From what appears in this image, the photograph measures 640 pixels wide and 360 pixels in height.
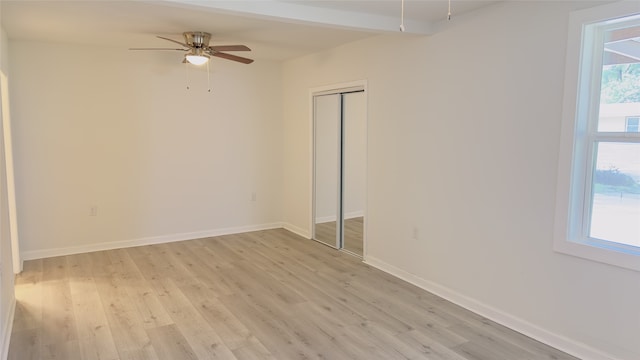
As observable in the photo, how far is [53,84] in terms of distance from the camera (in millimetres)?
4926

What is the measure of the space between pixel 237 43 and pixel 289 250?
Result: 8.30 feet

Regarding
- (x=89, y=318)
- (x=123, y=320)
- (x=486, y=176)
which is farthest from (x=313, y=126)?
(x=89, y=318)

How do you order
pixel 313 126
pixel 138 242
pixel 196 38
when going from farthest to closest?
pixel 313 126 < pixel 138 242 < pixel 196 38

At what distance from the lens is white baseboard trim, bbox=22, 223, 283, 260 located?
16.5 feet

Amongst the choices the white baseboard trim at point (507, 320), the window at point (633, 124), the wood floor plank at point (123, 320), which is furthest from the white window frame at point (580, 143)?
the wood floor plank at point (123, 320)

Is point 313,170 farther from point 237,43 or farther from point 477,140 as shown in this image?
point 477,140

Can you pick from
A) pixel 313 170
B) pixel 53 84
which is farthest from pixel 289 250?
pixel 53 84

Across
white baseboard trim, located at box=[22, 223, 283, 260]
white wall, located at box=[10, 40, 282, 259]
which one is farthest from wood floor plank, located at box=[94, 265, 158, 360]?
white wall, located at box=[10, 40, 282, 259]

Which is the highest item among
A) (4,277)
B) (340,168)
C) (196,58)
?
(196,58)

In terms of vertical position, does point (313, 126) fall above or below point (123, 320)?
above

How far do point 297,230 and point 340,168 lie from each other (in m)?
1.37

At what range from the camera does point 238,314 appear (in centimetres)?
352

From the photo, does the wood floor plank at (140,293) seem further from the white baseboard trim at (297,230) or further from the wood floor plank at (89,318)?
the white baseboard trim at (297,230)

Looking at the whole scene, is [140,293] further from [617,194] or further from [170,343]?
[617,194]
